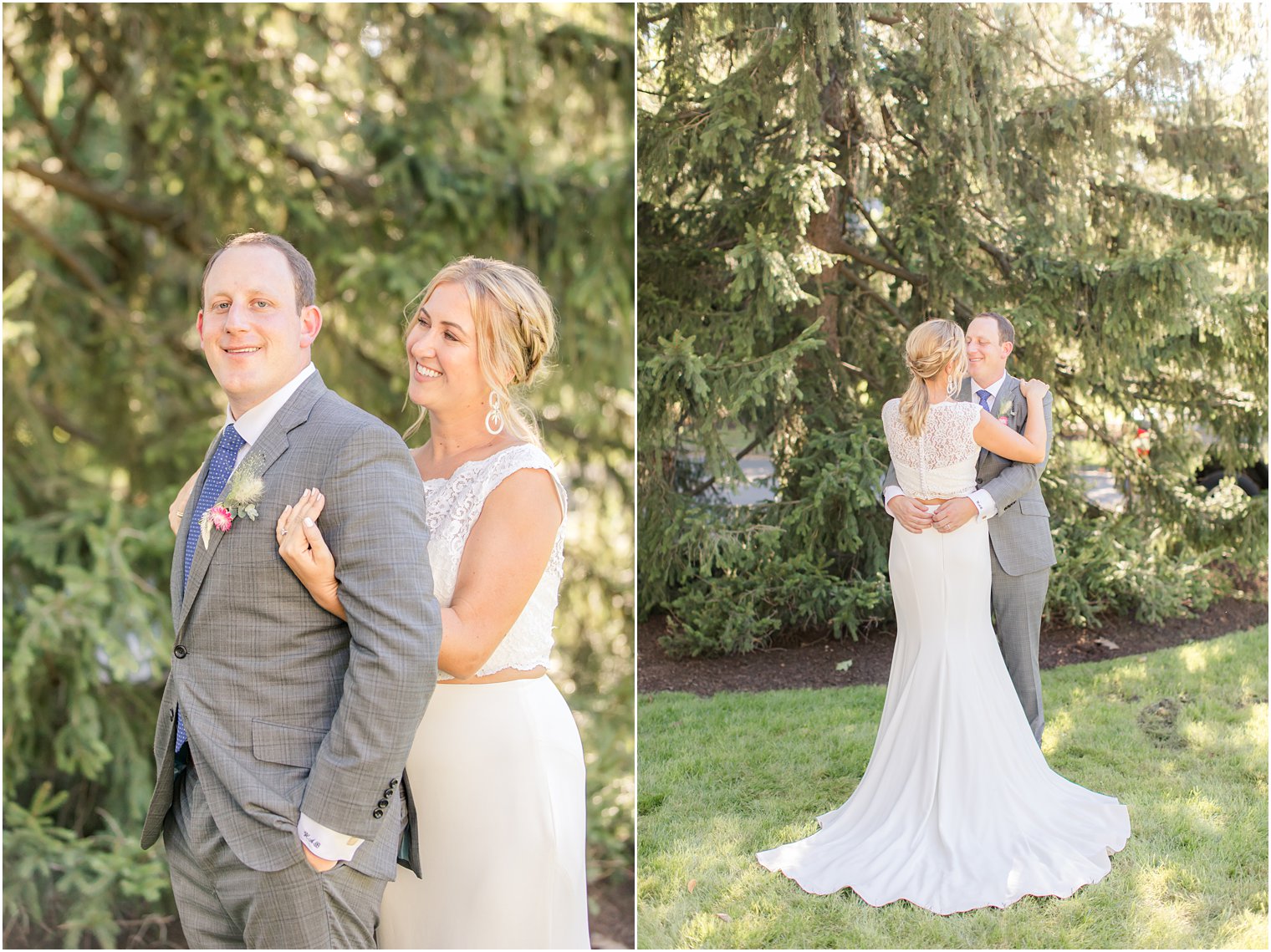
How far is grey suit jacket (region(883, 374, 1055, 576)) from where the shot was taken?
251 cm

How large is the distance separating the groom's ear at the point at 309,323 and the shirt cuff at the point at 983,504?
5.14 ft

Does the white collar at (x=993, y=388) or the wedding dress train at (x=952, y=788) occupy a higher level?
the white collar at (x=993, y=388)

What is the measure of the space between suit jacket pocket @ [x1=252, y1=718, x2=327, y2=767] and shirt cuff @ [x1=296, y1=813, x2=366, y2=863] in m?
0.09

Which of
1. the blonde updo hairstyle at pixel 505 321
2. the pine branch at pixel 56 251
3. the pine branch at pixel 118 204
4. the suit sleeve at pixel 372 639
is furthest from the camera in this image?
the pine branch at pixel 118 204

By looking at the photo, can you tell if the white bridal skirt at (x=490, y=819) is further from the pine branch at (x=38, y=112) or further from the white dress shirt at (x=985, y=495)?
the pine branch at (x=38, y=112)

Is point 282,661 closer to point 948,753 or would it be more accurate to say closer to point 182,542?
point 182,542

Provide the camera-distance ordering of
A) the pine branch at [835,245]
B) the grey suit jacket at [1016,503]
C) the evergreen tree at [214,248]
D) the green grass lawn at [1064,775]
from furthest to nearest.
A: the evergreen tree at [214,248], the pine branch at [835,245], the grey suit jacket at [1016,503], the green grass lawn at [1064,775]

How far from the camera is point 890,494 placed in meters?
2.59

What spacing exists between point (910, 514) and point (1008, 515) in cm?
23

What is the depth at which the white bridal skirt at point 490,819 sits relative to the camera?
192 cm

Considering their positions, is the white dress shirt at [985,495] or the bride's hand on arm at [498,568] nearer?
the bride's hand on arm at [498,568]

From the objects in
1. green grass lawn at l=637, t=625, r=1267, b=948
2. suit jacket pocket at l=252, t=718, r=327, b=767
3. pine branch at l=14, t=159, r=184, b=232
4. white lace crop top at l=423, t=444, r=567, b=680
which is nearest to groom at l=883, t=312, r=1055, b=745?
green grass lawn at l=637, t=625, r=1267, b=948

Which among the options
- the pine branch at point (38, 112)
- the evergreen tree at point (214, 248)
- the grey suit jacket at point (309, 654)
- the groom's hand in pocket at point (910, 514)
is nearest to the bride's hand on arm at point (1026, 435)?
the groom's hand in pocket at point (910, 514)

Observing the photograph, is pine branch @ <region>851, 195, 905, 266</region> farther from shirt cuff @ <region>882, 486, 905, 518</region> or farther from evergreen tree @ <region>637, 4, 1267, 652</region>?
shirt cuff @ <region>882, 486, 905, 518</region>
